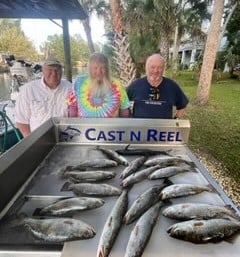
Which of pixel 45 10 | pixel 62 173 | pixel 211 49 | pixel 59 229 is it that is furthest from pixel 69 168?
pixel 211 49

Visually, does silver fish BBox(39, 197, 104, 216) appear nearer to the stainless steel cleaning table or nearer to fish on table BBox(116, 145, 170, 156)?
the stainless steel cleaning table

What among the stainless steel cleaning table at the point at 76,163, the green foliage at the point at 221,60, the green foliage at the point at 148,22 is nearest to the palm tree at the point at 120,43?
the green foliage at the point at 148,22

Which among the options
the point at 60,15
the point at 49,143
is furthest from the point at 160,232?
the point at 60,15

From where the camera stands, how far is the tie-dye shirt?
2830mm

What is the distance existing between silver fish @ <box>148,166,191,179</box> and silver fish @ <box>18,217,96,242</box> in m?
0.61

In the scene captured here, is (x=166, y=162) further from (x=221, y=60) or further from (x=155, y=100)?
(x=221, y=60)

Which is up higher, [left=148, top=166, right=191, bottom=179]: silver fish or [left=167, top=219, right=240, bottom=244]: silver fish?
[left=167, top=219, right=240, bottom=244]: silver fish

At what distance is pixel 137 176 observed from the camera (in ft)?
5.52

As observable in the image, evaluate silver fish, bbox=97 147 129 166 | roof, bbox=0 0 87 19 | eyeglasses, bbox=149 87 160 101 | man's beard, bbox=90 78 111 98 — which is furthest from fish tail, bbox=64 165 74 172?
roof, bbox=0 0 87 19

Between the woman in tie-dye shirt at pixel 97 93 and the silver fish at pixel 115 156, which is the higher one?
the woman in tie-dye shirt at pixel 97 93

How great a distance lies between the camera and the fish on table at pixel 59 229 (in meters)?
1.14

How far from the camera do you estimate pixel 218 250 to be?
3.60 feet

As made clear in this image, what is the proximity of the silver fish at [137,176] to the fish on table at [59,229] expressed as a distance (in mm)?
446

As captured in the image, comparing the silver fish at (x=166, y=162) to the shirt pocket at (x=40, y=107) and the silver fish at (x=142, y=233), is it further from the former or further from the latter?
the shirt pocket at (x=40, y=107)
